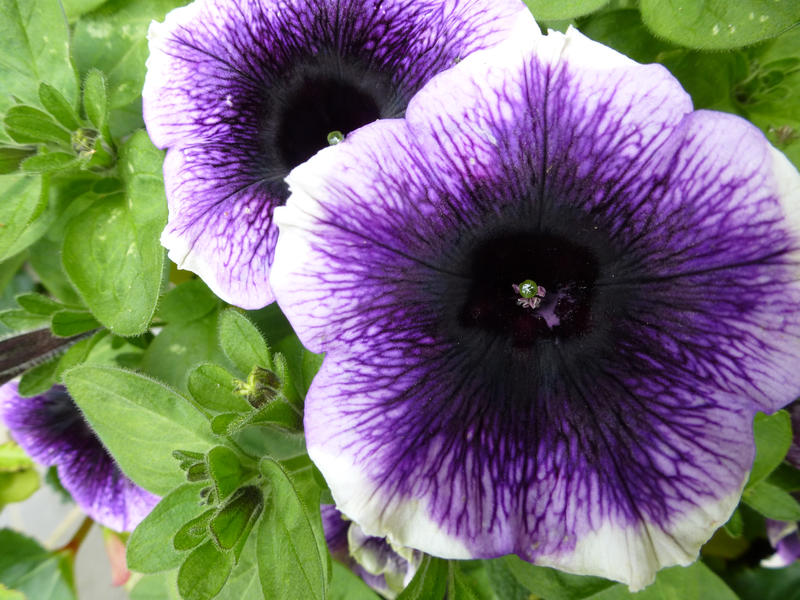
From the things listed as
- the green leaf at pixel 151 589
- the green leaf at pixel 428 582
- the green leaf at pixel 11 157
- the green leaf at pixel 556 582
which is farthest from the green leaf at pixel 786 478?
the green leaf at pixel 11 157

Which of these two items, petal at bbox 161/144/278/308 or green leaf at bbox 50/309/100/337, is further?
green leaf at bbox 50/309/100/337

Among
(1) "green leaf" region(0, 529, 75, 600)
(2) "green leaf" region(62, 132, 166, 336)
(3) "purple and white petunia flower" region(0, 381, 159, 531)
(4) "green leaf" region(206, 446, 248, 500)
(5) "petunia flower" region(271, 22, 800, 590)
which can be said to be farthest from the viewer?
(1) "green leaf" region(0, 529, 75, 600)

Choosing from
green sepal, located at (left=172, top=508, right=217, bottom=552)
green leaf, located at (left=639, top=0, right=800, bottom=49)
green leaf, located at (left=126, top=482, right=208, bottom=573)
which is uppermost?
green leaf, located at (left=639, top=0, right=800, bottom=49)

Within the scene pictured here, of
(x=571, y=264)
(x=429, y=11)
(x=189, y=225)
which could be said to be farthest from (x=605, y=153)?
(x=189, y=225)

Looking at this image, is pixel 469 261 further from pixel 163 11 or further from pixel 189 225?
pixel 163 11

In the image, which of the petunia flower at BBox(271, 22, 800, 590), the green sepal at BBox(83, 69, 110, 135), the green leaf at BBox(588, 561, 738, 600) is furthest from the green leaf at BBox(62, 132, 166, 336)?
the green leaf at BBox(588, 561, 738, 600)

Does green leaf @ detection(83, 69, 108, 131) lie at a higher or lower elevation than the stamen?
lower

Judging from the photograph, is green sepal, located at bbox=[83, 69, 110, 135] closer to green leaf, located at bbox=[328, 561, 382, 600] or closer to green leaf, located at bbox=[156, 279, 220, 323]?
green leaf, located at bbox=[156, 279, 220, 323]

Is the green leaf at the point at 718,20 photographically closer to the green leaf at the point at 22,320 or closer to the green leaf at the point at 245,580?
the green leaf at the point at 245,580
